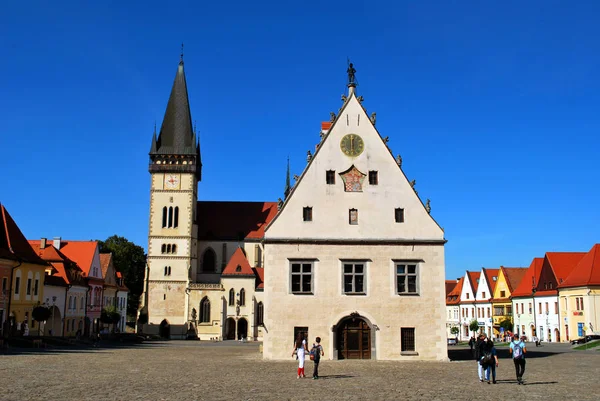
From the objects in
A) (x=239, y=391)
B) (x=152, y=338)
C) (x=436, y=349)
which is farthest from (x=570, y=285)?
(x=239, y=391)

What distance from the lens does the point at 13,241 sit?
46031 mm

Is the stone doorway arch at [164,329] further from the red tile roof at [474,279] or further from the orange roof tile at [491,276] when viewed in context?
the red tile roof at [474,279]

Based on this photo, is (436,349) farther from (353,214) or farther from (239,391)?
(239,391)

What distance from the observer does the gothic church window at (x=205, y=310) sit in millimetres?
79188

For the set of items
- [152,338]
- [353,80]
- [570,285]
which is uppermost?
[353,80]

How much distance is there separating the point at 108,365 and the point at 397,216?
627 inches

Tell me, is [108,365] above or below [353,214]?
below

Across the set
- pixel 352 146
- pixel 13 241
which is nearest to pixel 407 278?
pixel 352 146

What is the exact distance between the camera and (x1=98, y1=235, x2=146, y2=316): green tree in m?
103

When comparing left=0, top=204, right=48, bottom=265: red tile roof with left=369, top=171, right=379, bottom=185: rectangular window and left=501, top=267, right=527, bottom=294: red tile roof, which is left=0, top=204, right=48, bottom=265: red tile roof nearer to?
left=369, top=171, right=379, bottom=185: rectangular window

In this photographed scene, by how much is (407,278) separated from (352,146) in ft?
24.7

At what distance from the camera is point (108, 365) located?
88.1ft

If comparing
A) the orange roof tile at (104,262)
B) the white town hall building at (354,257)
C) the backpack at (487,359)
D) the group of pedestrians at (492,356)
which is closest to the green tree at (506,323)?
the white town hall building at (354,257)

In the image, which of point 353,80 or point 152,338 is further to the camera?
point 152,338
